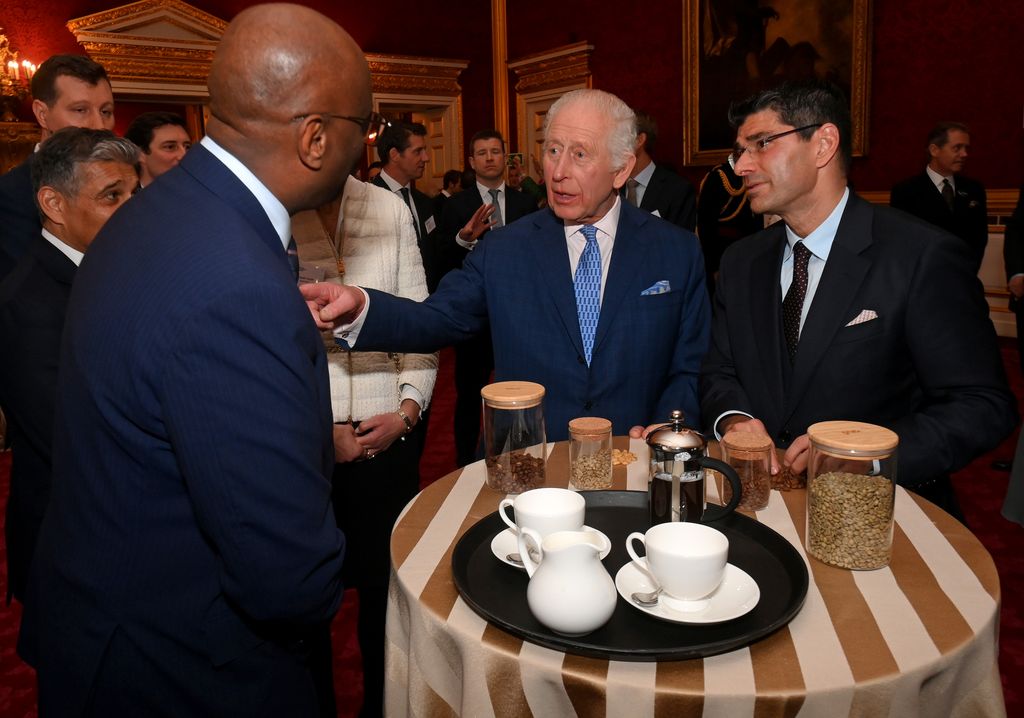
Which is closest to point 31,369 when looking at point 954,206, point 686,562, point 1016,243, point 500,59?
point 686,562

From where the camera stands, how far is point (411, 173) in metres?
5.14

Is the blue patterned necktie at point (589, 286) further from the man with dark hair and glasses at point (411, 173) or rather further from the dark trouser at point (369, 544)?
the man with dark hair and glasses at point (411, 173)

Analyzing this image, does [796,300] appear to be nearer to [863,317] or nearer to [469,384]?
[863,317]

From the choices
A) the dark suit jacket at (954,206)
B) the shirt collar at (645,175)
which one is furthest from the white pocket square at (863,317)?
the dark suit jacket at (954,206)

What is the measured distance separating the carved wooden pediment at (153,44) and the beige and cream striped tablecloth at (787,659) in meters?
9.66

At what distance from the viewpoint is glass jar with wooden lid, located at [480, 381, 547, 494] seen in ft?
5.49

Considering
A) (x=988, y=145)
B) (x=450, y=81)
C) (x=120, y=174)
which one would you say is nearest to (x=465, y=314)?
(x=120, y=174)

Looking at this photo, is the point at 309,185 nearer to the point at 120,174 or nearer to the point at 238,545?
the point at 238,545

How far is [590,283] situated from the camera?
7.59 ft

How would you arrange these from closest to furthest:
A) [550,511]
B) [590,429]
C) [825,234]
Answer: [550,511], [590,429], [825,234]

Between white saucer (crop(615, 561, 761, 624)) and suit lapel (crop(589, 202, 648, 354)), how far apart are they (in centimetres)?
105

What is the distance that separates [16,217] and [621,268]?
1.91 metres

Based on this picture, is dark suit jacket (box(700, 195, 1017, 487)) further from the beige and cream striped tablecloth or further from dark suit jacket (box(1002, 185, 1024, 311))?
dark suit jacket (box(1002, 185, 1024, 311))

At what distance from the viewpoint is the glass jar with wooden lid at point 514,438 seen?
1.67 meters
